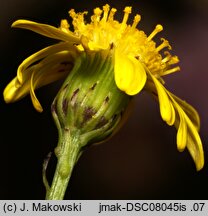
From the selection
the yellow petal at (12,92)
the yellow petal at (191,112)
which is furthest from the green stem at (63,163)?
the yellow petal at (191,112)

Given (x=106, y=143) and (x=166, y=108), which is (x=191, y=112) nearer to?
(x=166, y=108)

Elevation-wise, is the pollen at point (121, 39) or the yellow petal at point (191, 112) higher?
the pollen at point (121, 39)

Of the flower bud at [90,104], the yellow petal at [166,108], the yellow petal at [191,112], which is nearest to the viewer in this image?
the yellow petal at [166,108]

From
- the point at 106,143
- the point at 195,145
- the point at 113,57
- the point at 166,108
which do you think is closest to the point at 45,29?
the point at 113,57

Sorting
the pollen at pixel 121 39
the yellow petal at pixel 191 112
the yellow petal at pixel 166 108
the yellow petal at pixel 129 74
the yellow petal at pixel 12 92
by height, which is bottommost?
the yellow petal at pixel 191 112

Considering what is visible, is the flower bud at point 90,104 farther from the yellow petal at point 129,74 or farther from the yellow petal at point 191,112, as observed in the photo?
the yellow petal at point 191,112

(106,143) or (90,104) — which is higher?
(90,104)
